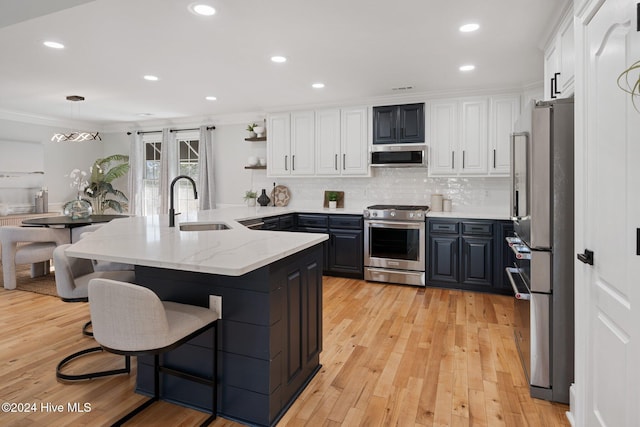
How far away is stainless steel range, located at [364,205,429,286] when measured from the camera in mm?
4586

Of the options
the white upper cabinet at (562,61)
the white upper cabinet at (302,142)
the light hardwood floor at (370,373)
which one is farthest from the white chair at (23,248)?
the white upper cabinet at (562,61)

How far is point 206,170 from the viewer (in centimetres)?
657

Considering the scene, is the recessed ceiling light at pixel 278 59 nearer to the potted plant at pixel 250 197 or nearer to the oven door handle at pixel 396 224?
the oven door handle at pixel 396 224

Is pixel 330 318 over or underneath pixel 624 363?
underneath

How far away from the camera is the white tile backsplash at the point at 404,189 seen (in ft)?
16.0

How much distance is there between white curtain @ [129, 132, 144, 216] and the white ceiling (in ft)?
6.41

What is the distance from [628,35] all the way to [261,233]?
203 cm

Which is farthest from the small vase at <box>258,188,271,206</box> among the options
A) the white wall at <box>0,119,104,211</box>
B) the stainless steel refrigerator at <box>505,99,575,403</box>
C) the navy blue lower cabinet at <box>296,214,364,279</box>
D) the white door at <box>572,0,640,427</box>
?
the white door at <box>572,0,640,427</box>

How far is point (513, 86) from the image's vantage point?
4.43m

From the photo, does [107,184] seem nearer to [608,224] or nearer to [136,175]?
[136,175]

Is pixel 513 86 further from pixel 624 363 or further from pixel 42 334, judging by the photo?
pixel 42 334

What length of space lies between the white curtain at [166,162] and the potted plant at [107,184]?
1.02 m

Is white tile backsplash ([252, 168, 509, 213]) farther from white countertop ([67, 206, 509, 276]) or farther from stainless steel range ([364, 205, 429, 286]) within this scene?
white countertop ([67, 206, 509, 276])

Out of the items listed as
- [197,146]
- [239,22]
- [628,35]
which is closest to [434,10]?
[239,22]
